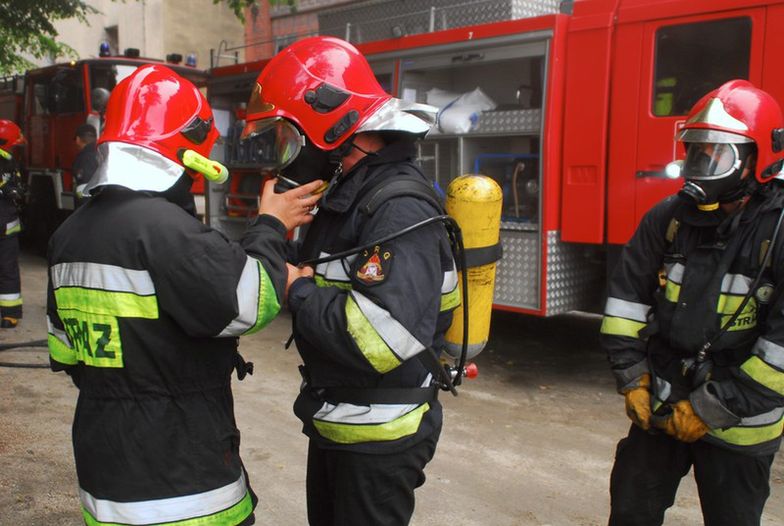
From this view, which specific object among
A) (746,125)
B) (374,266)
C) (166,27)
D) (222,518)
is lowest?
(222,518)

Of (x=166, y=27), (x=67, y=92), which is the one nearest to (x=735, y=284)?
(x=67, y=92)

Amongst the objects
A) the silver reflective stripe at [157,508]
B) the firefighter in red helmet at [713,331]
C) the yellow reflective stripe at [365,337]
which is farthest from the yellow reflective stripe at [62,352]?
the firefighter in red helmet at [713,331]

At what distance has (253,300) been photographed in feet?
5.75

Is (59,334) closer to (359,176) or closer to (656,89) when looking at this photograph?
(359,176)

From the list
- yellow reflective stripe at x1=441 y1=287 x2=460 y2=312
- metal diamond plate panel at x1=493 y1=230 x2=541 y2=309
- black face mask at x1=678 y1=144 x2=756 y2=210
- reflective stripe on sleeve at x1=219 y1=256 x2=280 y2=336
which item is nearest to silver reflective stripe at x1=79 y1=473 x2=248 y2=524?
reflective stripe on sleeve at x1=219 y1=256 x2=280 y2=336

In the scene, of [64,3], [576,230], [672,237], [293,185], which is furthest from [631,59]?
[64,3]

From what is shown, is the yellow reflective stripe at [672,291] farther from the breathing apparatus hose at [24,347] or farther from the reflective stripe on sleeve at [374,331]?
the breathing apparatus hose at [24,347]

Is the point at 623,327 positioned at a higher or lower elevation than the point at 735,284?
lower

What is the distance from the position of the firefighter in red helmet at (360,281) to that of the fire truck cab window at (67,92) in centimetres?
889

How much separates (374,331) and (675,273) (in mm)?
1249

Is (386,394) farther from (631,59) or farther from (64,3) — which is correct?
(64,3)

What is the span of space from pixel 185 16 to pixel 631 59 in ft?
54.8

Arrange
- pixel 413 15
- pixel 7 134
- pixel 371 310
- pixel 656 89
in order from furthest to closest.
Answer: pixel 7 134 < pixel 413 15 < pixel 656 89 < pixel 371 310

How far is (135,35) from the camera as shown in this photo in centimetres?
1919
